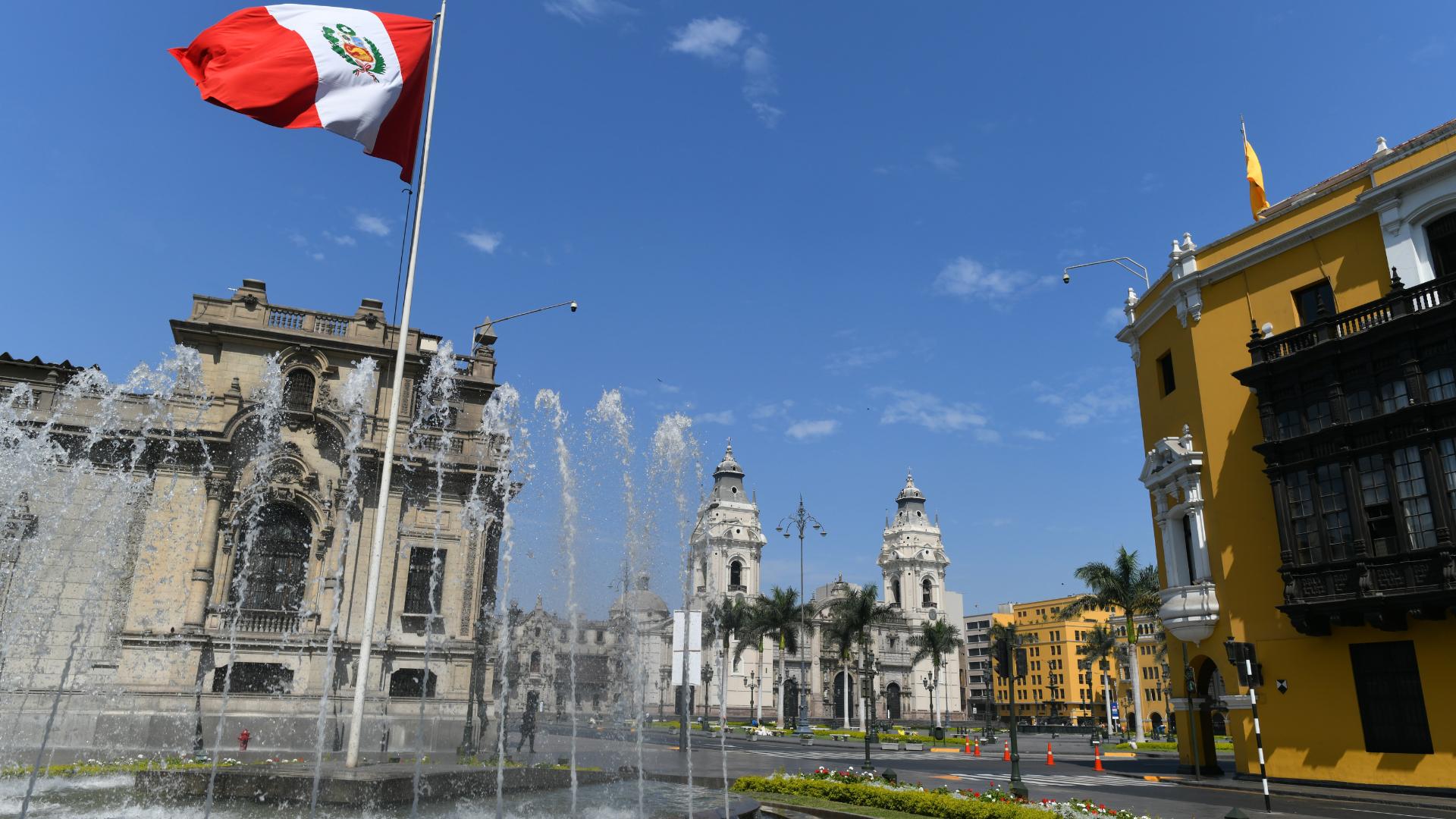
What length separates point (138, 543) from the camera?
29234 mm

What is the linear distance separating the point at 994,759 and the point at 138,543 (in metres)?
34.7

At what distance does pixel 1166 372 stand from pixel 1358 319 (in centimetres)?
754

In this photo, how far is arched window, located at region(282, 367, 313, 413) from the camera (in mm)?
31531

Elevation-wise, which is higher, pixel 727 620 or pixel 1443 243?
pixel 1443 243

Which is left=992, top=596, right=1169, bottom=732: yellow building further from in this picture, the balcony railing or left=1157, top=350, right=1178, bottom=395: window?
the balcony railing

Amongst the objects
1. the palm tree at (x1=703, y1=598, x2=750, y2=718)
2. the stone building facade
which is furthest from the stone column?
the palm tree at (x1=703, y1=598, x2=750, y2=718)

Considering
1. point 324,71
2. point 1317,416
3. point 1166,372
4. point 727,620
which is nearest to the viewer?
point 324,71

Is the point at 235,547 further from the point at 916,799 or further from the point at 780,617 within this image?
the point at 780,617

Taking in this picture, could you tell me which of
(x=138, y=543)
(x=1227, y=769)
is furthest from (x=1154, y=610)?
(x=138, y=543)

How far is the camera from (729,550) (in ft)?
334

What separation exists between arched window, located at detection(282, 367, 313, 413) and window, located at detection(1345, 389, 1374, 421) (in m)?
31.6

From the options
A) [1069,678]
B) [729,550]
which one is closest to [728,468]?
[729,550]

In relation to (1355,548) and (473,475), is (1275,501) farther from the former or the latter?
(473,475)

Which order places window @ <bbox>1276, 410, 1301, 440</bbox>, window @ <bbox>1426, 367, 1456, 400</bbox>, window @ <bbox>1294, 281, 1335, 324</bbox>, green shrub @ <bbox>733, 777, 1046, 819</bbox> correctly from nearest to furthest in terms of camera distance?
green shrub @ <bbox>733, 777, 1046, 819</bbox> → window @ <bbox>1426, 367, 1456, 400</bbox> → window @ <bbox>1276, 410, 1301, 440</bbox> → window @ <bbox>1294, 281, 1335, 324</bbox>
